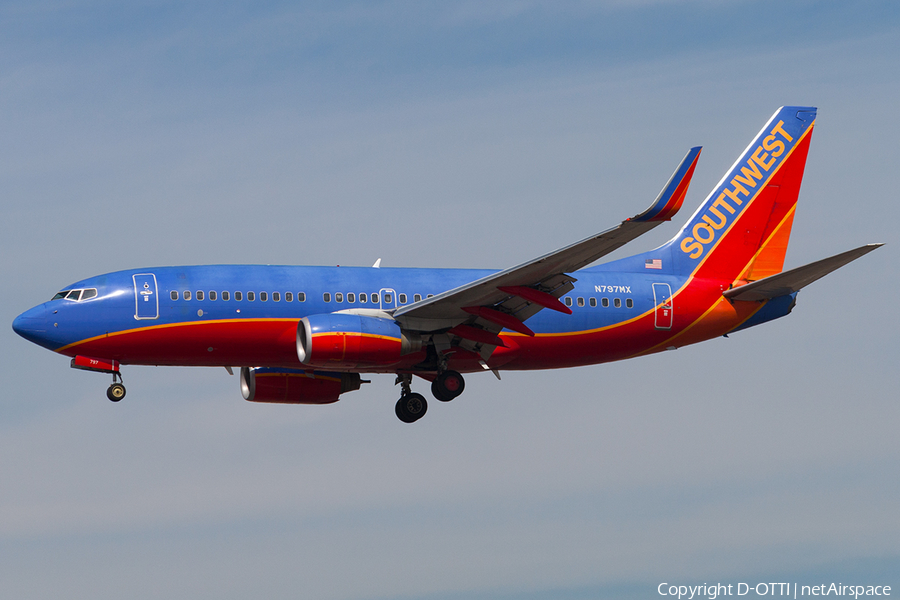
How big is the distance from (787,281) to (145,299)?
69.3 ft

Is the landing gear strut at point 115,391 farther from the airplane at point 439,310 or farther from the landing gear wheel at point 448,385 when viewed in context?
the landing gear wheel at point 448,385

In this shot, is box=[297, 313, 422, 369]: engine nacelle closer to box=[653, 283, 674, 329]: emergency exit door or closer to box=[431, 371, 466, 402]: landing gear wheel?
Result: box=[431, 371, 466, 402]: landing gear wheel

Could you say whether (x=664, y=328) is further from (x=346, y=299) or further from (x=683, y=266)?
(x=346, y=299)

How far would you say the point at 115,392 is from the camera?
1663 inches

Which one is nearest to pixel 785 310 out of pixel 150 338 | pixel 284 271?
pixel 284 271

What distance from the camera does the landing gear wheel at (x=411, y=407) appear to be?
45.9 meters

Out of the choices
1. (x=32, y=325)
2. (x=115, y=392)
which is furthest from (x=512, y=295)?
(x=32, y=325)

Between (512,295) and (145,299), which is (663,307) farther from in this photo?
(145,299)

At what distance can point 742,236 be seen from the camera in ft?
162

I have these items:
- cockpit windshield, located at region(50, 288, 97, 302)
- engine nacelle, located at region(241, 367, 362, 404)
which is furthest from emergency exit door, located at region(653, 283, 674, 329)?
cockpit windshield, located at region(50, 288, 97, 302)

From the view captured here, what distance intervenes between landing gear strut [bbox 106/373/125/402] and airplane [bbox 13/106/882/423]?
0.16ft

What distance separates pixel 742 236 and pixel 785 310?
3.50 meters

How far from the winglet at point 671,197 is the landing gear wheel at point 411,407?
43.9 ft

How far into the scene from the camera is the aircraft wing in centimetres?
3734
